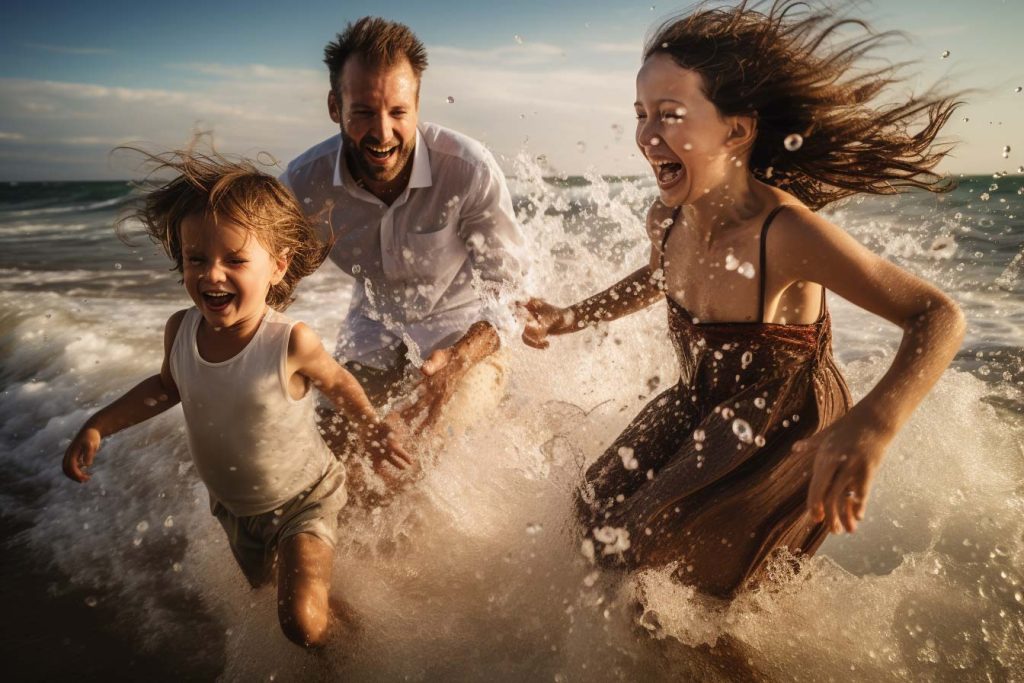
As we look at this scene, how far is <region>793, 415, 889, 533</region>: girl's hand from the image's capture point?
1.64m

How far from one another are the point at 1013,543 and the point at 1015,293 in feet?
16.1

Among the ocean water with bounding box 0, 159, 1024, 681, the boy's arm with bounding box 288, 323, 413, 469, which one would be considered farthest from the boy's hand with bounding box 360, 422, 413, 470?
the ocean water with bounding box 0, 159, 1024, 681

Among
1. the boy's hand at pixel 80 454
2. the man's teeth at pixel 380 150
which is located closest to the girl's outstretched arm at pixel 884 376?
the man's teeth at pixel 380 150

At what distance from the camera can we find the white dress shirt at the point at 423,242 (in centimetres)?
376

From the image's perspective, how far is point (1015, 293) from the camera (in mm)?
6738

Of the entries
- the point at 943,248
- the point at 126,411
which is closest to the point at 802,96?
the point at 126,411

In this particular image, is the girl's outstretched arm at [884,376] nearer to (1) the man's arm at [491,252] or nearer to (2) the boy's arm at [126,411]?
(1) the man's arm at [491,252]

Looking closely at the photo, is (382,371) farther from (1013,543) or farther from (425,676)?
(1013,543)

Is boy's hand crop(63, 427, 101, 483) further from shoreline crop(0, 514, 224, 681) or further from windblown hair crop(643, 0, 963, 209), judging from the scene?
windblown hair crop(643, 0, 963, 209)

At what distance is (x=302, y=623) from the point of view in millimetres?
2234

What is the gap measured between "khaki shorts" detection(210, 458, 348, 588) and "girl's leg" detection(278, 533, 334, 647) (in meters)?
0.05

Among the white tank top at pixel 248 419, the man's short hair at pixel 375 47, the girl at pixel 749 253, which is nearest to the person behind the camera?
the girl at pixel 749 253

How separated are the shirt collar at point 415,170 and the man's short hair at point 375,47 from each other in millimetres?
349

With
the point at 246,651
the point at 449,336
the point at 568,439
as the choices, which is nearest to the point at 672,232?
the point at 568,439
